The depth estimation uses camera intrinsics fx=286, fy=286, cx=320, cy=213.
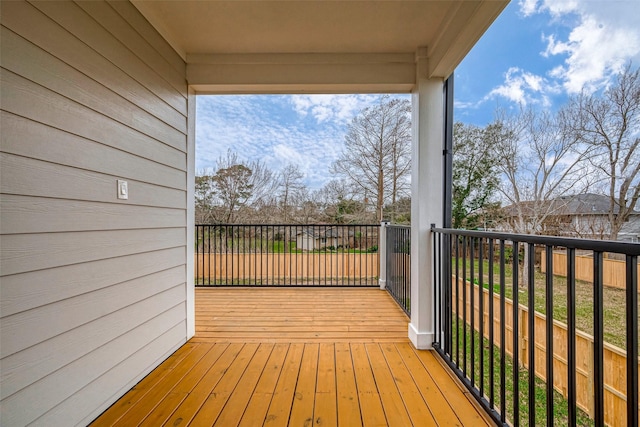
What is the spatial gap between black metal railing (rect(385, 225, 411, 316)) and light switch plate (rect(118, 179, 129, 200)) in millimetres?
2383

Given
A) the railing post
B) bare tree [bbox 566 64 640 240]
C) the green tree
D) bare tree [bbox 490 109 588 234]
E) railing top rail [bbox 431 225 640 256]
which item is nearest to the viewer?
railing top rail [bbox 431 225 640 256]

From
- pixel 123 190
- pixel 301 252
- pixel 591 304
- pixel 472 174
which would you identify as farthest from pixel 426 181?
pixel 301 252

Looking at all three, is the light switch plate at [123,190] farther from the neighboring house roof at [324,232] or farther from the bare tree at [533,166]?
the neighboring house roof at [324,232]

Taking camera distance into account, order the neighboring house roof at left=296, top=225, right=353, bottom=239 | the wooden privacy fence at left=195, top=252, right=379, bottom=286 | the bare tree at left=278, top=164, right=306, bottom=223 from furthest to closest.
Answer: the bare tree at left=278, top=164, right=306, bottom=223 → the neighboring house roof at left=296, top=225, right=353, bottom=239 → the wooden privacy fence at left=195, top=252, right=379, bottom=286

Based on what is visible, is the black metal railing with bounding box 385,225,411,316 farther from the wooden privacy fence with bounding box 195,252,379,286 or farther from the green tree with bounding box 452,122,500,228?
the wooden privacy fence with bounding box 195,252,379,286

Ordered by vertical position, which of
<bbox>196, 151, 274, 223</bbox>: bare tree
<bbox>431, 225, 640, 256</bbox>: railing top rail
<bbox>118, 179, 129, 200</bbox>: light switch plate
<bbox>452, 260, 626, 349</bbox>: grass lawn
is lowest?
<bbox>452, 260, 626, 349</bbox>: grass lawn

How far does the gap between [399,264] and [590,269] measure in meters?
2.21

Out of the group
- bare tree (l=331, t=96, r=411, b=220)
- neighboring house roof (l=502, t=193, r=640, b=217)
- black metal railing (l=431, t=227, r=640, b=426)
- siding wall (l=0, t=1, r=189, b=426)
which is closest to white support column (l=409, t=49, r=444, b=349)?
black metal railing (l=431, t=227, r=640, b=426)

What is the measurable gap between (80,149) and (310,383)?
1.81 metres

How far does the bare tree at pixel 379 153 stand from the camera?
580cm

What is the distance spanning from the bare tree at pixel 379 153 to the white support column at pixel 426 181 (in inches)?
141

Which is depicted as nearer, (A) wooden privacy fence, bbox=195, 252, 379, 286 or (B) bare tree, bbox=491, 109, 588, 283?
(B) bare tree, bbox=491, 109, 588, 283

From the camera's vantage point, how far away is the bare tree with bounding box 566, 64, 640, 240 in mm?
1091

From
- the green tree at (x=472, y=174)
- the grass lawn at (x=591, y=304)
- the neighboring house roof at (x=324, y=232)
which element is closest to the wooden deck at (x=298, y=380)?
the grass lawn at (x=591, y=304)
